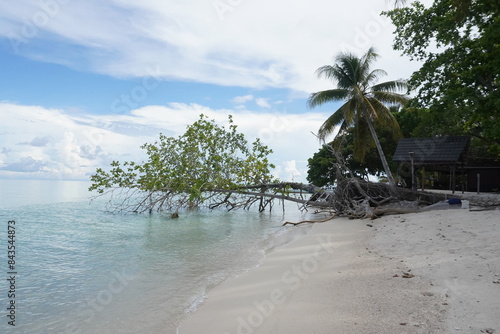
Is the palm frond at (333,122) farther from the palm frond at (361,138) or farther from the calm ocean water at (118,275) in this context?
the calm ocean water at (118,275)

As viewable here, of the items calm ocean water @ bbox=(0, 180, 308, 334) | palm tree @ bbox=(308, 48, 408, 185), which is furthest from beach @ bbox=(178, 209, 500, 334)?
palm tree @ bbox=(308, 48, 408, 185)

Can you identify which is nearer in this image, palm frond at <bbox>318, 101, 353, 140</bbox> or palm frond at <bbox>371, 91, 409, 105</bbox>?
palm frond at <bbox>371, 91, 409, 105</bbox>

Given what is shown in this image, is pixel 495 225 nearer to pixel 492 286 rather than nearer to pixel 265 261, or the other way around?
pixel 492 286

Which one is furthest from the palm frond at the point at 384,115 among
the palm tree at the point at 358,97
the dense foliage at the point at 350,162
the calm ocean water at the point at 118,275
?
the calm ocean water at the point at 118,275

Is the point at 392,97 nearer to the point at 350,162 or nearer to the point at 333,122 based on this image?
the point at 333,122

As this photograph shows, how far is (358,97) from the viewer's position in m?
19.0

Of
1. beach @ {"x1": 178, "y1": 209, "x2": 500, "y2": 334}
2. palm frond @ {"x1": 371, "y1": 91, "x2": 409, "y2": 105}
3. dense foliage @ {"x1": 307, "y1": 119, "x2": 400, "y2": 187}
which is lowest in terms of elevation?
beach @ {"x1": 178, "y1": 209, "x2": 500, "y2": 334}

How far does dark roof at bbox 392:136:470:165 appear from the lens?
1900 cm

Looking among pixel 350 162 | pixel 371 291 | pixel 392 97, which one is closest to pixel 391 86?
pixel 392 97

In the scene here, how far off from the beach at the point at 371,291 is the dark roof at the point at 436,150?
1358 cm

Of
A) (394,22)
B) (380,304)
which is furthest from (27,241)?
(394,22)

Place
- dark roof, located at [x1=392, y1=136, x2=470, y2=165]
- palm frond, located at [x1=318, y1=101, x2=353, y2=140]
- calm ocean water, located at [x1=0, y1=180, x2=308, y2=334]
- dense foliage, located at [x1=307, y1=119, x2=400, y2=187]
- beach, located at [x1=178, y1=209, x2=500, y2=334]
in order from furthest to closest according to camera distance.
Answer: dense foliage, located at [x1=307, y1=119, x2=400, y2=187] < palm frond, located at [x1=318, y1=101, x2=353, y2=140] < dark roof, located at [x1=392, y1=136, x2=470, y2=165] < calm ocean water, located at [x1=0, y1=180, x2=308, y2=334] < beach, located at [x1=178, y1=209, x2=500, y2=334]

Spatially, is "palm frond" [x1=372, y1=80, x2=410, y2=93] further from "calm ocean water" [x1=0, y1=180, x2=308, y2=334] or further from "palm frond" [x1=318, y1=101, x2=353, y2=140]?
"calm ocean water" [x1=0, y1=180, x2=308, y2=334]

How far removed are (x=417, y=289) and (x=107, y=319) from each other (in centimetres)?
392
